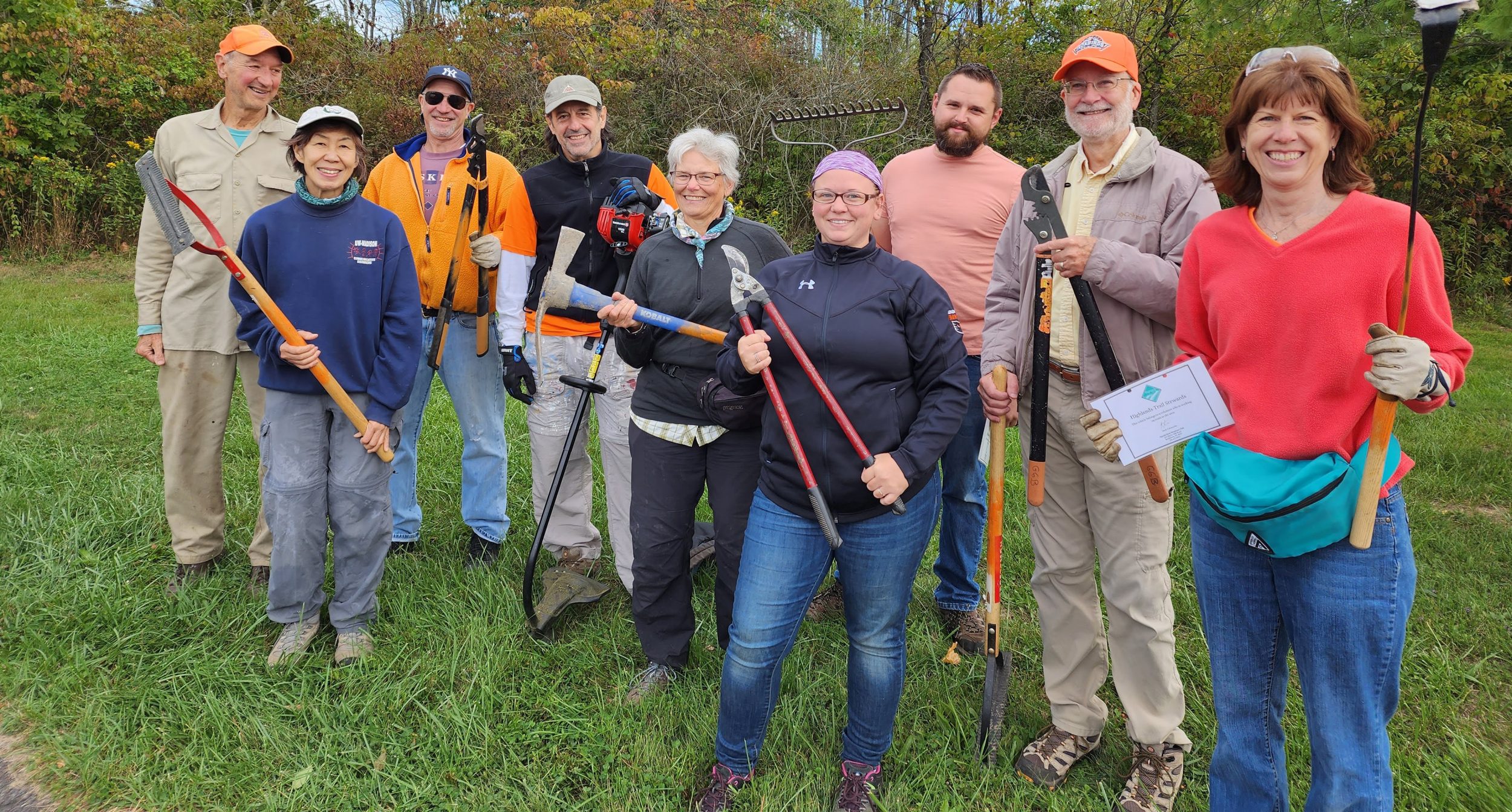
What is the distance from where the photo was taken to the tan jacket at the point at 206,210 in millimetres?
4293

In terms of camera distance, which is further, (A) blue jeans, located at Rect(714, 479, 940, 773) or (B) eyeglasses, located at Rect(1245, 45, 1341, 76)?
(A) blue jeans, located at Rect(714, 479, 940, 773)

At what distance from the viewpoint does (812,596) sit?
9.50 ft

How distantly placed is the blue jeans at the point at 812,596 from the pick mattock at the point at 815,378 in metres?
0.15

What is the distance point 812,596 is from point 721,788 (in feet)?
2.32

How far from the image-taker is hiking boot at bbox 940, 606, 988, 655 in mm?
4109

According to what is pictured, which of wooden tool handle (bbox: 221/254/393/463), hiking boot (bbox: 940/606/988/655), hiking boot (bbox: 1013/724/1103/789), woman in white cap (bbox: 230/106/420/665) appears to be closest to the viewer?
hiking boot (bbox: 1013/724/1103/789)

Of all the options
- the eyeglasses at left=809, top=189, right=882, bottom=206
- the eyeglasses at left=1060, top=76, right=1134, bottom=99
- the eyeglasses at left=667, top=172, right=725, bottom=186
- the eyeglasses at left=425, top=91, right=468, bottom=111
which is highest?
the eyeglasses at left=425, top=91, right=468, bottom=111

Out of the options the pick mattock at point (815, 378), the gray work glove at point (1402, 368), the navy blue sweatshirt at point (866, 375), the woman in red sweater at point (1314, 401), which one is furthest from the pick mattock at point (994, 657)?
the gray work glove at point (1402, 368)

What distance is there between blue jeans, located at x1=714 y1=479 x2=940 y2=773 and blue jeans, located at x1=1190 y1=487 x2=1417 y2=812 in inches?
32.8

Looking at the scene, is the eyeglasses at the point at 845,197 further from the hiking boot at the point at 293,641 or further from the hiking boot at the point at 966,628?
the hiking boot at the point at 293,641

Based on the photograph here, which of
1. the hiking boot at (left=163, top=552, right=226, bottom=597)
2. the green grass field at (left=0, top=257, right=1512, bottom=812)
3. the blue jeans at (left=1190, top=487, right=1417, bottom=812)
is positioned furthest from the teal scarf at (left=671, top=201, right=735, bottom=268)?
the hiking boot at (left=163, top=552, right=226, bottom=597)

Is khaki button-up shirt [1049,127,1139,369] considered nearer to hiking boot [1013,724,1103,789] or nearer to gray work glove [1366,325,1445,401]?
gray work glove [1366,325,1445,401]

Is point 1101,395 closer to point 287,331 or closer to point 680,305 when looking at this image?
point 680,305

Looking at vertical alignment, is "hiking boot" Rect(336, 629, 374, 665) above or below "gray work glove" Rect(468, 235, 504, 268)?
below
